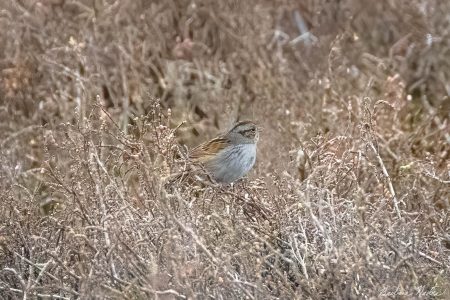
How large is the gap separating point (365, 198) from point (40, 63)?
4.77m

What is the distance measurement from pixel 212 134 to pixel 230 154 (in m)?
1.97

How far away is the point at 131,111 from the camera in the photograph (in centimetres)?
880

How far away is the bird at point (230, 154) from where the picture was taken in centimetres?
655

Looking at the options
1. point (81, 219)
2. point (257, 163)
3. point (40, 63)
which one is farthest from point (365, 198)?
point (40, 63)

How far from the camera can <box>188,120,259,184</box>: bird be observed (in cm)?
655

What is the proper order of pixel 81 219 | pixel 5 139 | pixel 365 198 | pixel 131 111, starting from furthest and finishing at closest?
pixel 131 111, pixel 5 139, pixel 81 219, pixel 365 198

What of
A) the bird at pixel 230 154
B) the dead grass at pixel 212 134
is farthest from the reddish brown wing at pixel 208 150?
the dead grass at pixel 212 134

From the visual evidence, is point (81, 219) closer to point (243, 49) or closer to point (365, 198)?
point (365, 198)

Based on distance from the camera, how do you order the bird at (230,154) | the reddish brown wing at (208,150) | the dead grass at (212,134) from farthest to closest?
the reddish brown wing at (208,150), the bird at (230,154), the dead grass at (212,134)

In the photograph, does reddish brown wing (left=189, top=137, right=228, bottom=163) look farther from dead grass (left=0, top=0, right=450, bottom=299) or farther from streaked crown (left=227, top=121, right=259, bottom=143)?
dead grass (left=0, top=0, right=450, bottom=299)

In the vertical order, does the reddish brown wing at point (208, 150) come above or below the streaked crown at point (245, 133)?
below

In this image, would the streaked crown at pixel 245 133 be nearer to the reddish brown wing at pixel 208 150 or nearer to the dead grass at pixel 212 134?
the reddish brown wing at pixel 208 150

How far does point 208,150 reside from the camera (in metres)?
6.72

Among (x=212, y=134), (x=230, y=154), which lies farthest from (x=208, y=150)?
(x=212, y=134)
